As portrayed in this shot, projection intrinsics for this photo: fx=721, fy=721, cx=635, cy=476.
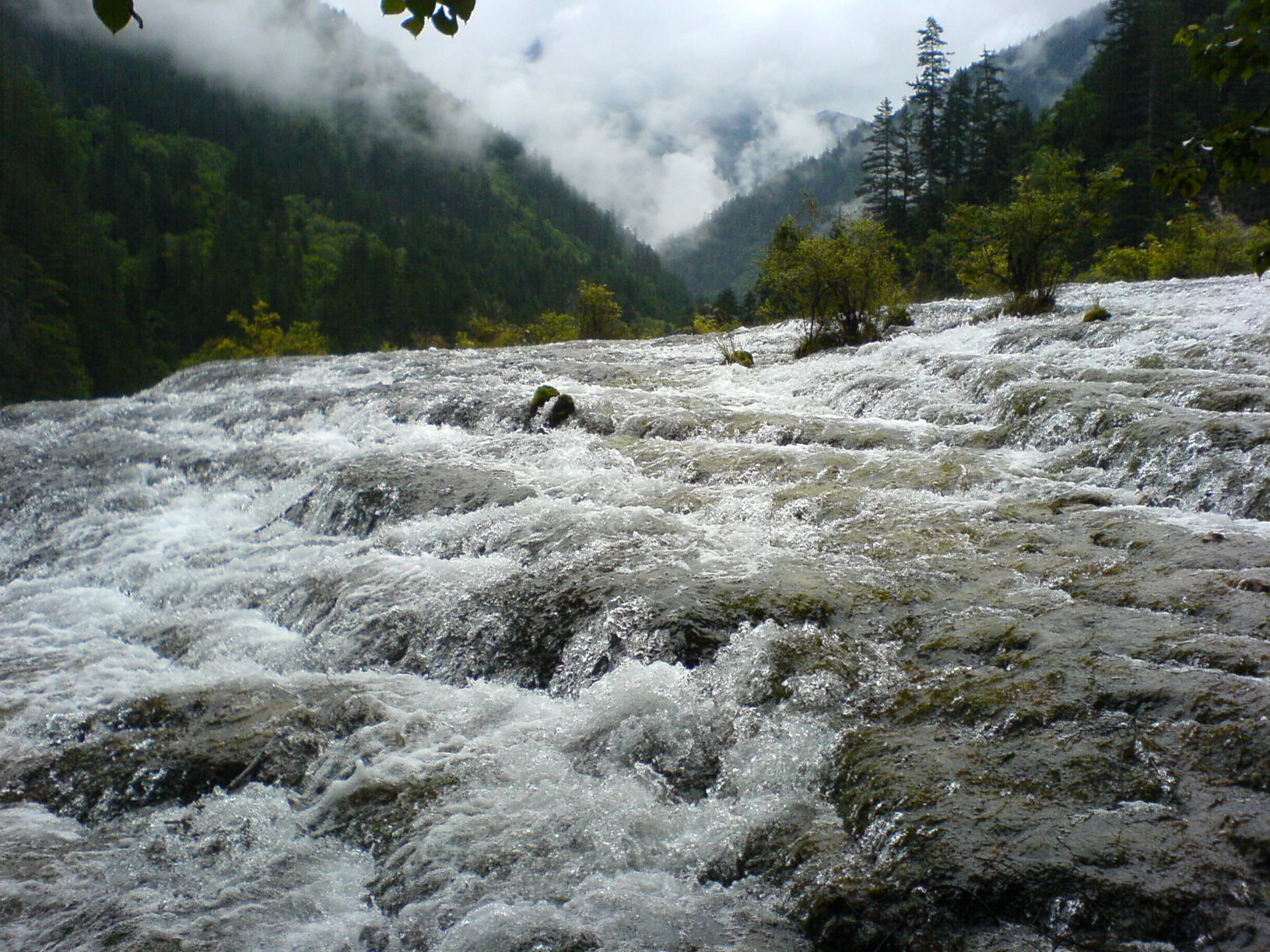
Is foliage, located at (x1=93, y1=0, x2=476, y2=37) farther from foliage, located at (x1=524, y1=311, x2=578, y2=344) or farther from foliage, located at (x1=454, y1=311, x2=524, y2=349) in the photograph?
foliage, located at (x1=454, y1=311, x2=524, y2=349)

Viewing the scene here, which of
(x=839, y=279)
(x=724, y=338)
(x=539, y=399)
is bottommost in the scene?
(x=539, y=399)

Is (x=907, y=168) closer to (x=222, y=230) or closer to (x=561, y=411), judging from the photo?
(x=561, y=411)

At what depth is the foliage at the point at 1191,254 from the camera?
1983cm

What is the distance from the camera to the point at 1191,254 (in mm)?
21344

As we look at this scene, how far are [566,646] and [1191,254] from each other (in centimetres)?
2501

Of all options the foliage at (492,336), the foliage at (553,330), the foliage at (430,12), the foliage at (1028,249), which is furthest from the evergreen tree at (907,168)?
the foliage at (430,12)

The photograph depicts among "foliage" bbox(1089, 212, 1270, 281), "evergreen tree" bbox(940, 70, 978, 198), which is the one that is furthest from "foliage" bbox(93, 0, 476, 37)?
"evergreen tree" bbox(940, 70, 978, 198)

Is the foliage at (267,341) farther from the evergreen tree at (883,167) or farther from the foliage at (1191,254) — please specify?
the evergreen tree at (883,167)

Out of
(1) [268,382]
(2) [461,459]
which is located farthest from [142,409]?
(2) [461,459]

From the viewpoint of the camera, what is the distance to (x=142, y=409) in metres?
16.1

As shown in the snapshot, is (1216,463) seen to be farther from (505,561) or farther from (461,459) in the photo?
(461,459)

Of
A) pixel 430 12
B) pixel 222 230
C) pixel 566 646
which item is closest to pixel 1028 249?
pixel 566 646

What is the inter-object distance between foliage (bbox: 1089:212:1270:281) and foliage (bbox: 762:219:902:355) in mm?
8279

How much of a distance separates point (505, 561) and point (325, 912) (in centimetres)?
303
